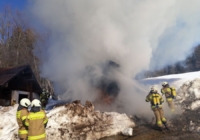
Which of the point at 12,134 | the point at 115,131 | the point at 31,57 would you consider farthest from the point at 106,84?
the point at 31,57

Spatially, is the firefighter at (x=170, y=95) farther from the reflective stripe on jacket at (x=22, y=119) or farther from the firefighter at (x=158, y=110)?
the reflective stripe on jacket at (x=22, y=119)

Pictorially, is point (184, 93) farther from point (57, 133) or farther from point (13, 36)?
point (13, 36)

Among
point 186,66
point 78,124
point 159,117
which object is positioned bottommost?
point 78,124

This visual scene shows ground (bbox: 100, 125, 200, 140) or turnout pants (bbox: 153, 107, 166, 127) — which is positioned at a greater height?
turnout pants (bbox: 153, 107, 166, 127)

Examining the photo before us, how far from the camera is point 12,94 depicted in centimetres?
1410

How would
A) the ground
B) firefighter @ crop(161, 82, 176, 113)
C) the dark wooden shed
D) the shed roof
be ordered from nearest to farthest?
the ground < firefighter @ crop(161, 82, 176, 113) < the dark wooden shed < the shed roof

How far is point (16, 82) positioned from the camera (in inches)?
586

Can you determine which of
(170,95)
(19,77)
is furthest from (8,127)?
(19,77)

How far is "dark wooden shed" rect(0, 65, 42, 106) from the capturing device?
13.5m

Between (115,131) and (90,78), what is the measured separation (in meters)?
4.77

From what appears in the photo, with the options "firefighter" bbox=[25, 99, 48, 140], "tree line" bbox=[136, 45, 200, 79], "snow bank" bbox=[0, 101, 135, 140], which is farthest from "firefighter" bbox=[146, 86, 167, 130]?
"tree line" bbox=[136, 45, 200, 79]

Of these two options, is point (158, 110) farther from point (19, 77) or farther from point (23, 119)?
point (19, 77)

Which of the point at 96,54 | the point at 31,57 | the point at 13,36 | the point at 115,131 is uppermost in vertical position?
the point at 13,36

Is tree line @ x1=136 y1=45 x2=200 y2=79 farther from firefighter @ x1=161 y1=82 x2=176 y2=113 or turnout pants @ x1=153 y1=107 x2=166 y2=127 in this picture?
turnout pants @ x1=153 y1=107 x2=166 y2=127
